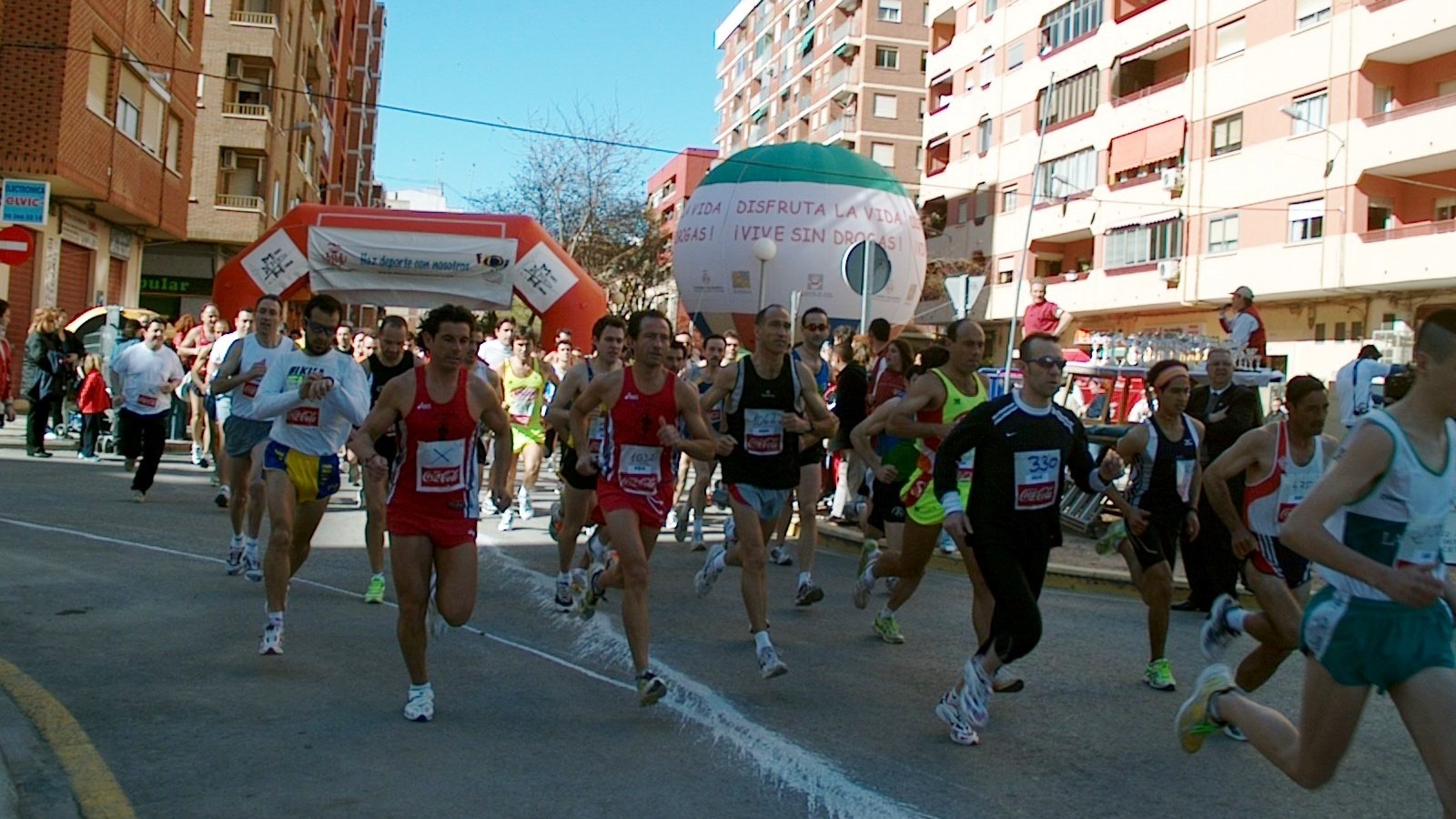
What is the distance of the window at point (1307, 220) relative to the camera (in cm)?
3331

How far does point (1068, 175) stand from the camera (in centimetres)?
4441

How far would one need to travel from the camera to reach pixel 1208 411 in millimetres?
10812

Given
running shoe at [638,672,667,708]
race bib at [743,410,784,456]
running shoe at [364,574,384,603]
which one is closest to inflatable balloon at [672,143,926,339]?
running shoe at [364,574,384,603]

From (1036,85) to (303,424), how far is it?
42331 millimetres

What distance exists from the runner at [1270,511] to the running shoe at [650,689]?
2.41 m

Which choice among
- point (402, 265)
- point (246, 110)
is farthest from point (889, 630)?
point (246, 110)

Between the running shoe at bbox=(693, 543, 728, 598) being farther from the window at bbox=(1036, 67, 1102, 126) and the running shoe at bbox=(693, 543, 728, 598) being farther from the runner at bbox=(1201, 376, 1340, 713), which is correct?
the window at bbox=(1036, 67, 1102, 126)

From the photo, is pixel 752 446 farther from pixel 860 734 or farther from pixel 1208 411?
pixel 1208 411

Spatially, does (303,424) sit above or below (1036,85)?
below

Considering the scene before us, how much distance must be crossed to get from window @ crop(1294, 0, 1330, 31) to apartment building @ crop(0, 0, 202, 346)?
2613cm

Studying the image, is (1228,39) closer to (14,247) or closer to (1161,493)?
(14,247)

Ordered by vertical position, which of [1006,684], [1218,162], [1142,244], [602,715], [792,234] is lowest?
[602,715]

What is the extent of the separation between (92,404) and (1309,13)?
28.3 m

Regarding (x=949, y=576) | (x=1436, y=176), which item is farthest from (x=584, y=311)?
(x=1436, y=176)
